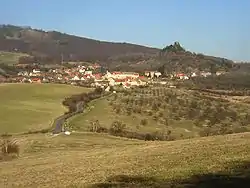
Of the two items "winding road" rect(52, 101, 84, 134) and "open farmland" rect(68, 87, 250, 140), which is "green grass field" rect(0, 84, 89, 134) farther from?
"open farmland" rect(68, 87, 250, 140)

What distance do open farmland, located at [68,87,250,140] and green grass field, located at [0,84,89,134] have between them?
7.69 metres

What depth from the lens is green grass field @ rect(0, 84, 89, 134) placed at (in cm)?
9281

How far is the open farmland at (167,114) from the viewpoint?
91438mm

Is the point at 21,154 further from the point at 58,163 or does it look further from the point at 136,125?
the point at 136,125

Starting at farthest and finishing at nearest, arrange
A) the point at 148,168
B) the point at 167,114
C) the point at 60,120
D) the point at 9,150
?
the point at 167,114, the point at 60,120, the point at 9,150, the point at 148,168

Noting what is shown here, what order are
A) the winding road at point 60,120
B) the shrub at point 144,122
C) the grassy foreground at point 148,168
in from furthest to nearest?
the shrub at point 144,122 < the winding road at point 60,120 < the grassy foreground at point 148,168

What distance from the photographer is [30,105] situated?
401ft

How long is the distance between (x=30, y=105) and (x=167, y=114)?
33559 mm

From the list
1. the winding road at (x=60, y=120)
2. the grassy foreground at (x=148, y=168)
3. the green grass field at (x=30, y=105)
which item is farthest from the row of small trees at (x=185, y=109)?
the grassy foreground at (x=148, y=168)

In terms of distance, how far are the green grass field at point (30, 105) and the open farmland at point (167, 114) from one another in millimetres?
7693

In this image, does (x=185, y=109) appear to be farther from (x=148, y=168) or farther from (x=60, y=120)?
(x=148, y=168)

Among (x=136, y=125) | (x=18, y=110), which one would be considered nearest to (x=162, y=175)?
(x=136, y=125)

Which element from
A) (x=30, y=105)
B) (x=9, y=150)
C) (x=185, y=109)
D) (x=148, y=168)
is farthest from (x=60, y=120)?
(x=148, y=168)

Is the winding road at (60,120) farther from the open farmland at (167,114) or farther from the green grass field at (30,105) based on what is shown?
the open farmland at (167,114)
